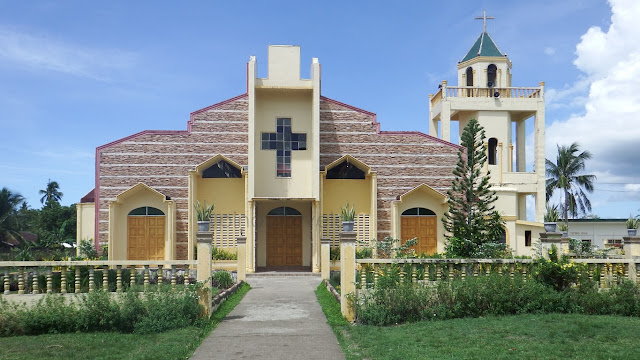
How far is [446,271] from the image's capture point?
1145cm

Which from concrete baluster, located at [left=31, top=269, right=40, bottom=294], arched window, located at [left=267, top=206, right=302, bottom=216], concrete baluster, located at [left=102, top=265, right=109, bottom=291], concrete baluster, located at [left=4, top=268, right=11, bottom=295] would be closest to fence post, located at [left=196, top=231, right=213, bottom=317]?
concrete baluster, located at [left=102, top=265, right=109, bottom=291]

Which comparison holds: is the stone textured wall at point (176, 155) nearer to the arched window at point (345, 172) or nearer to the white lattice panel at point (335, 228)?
the arched window at point (345, 172)

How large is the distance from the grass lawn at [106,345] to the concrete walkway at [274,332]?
0.29 meters

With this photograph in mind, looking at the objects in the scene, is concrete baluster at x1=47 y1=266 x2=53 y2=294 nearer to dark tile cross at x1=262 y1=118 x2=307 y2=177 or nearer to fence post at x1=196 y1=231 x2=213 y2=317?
fence post at x1=196 y1=231 x2=213 y2=317

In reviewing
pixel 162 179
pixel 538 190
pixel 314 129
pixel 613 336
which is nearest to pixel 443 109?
pixel 538 190

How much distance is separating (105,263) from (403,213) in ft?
48.3

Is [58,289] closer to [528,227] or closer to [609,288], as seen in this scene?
[609,288]

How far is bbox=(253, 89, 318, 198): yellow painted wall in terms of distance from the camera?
23.2 m

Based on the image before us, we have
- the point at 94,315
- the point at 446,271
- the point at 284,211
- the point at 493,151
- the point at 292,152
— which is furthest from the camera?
the point at 493,151

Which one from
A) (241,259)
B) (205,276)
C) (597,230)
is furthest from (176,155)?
→ (597,230)

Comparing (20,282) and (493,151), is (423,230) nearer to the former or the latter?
(493,151)

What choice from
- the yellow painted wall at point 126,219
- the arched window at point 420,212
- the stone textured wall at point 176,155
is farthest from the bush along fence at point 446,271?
→ the stone textured wall at point 176,155

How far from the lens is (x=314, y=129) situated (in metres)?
22.3

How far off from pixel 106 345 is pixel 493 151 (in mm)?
24367
